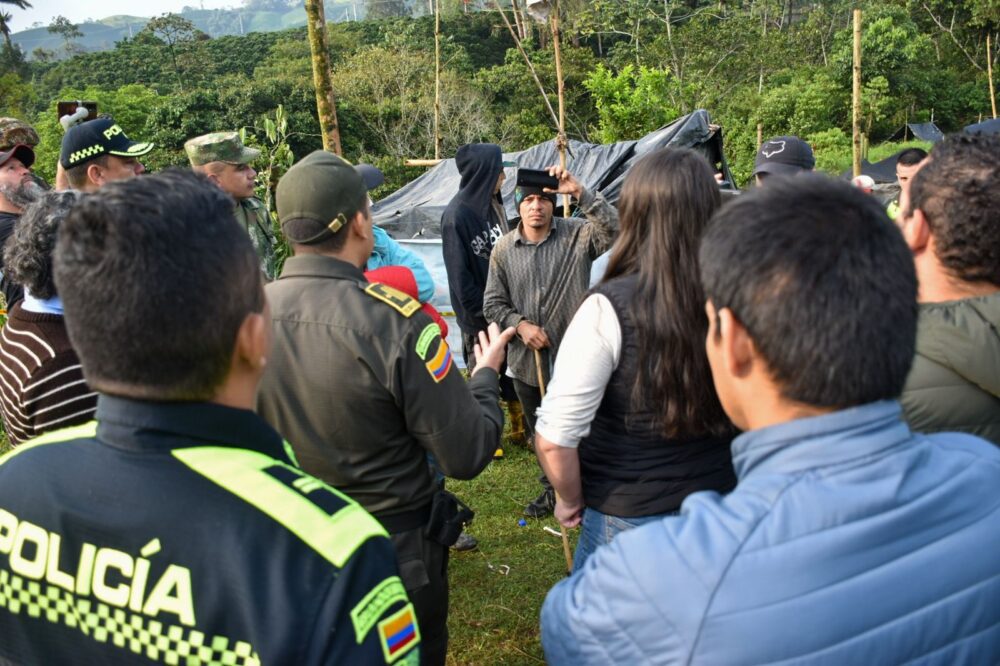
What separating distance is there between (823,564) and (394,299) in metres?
1.29

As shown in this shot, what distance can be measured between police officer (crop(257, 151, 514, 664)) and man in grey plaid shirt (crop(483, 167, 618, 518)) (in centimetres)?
231

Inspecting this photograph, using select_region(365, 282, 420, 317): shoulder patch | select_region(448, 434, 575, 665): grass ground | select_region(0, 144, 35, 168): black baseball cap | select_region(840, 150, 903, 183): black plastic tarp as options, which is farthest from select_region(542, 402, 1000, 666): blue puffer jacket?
select_region(840, 150, 903, 183): black plastic tarp

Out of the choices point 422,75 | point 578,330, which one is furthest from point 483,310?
point 422,75

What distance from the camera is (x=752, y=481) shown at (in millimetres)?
1062

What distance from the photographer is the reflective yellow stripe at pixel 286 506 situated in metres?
1.02

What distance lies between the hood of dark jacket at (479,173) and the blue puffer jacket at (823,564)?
13.5ft

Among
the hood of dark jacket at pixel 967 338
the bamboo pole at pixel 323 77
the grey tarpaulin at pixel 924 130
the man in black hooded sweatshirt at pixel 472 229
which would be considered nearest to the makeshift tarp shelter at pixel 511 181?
the bamboo pole at pixel 323 77

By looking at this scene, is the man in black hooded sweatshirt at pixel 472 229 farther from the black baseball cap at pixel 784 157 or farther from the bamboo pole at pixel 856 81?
the bamboo pole at pixel 856 81

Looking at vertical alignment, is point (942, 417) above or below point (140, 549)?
below

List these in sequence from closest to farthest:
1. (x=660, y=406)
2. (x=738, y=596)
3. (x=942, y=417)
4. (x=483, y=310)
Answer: (x=738, y=596) → (x=942, y=417) → (x=660, y=406) → (x=483, y=310)

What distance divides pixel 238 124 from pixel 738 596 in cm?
2976

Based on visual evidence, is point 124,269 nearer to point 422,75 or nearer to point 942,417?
point 942,417

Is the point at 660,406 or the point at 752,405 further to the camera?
the point at 660,406

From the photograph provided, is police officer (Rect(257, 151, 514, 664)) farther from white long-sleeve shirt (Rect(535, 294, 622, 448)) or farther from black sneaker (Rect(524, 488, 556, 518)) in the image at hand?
black sneaker (Rect(524, 488, 556, 518))
